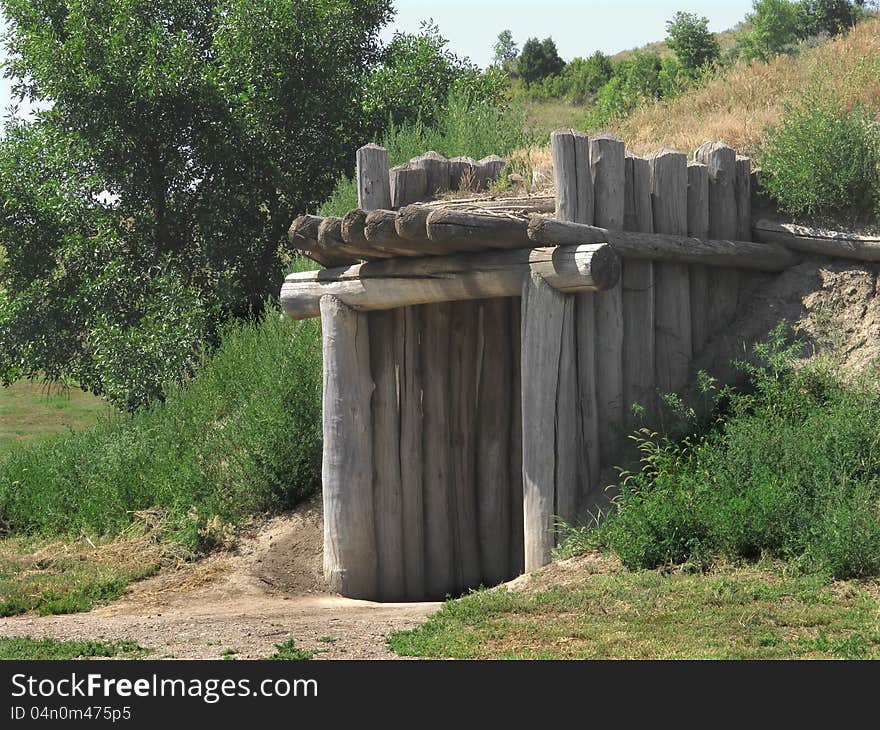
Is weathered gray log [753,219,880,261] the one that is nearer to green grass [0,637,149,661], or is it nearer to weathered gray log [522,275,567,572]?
weathered gray log [522,275,567,572]

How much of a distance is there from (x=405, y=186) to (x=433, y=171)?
0.33 m

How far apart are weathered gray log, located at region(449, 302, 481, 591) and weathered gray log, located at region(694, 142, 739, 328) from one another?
187 centimetres

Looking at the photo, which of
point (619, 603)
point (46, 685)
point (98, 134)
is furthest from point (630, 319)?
point (98, 134)


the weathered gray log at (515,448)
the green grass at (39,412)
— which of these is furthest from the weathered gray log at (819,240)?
the green grass at (39,412)

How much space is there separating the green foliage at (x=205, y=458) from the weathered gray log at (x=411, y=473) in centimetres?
153

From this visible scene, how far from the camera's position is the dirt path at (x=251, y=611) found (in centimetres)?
639

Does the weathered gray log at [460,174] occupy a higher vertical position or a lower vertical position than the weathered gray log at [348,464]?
higher

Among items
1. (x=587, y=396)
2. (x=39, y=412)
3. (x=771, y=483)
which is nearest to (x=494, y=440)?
(x=587, y=396)

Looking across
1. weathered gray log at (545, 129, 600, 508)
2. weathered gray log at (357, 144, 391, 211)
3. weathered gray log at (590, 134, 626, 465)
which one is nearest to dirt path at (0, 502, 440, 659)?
weathered gray log at (545, 129, 600, 508)

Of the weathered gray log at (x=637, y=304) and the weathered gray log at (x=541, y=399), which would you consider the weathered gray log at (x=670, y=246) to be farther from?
the weathered gray log at (x=541, y=399)

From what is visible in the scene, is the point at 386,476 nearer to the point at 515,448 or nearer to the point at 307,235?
the point at 515,448

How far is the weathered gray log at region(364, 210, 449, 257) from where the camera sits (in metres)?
8.04

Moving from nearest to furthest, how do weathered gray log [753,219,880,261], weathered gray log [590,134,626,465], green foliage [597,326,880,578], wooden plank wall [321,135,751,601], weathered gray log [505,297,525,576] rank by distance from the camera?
1. green foliage [597,326,880,578]
2. wooden plank wall [321,135,751,601]
3. weathered gray log [590,134,626,465]
4. weathered gray log [753,219,880,261]
5. weathered gray log [505,297,525,576]

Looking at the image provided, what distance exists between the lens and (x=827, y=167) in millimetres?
8906
